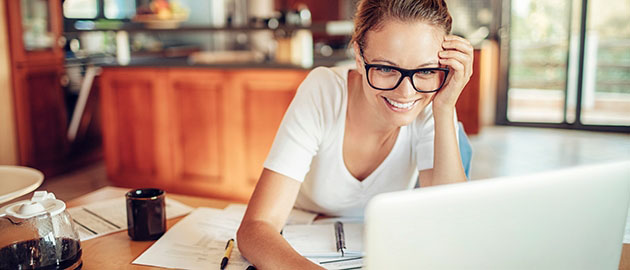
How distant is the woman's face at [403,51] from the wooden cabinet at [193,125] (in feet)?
6.39

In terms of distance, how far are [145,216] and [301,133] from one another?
0.37 meters

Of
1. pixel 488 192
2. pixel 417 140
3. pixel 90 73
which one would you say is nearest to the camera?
pixel 488 192

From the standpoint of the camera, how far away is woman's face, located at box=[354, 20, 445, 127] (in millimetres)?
1048

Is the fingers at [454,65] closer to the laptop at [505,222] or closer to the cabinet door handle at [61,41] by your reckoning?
the laptop at [505,222]

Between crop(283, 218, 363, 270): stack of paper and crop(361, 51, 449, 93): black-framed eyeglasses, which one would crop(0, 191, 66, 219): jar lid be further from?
crop(361, 51, 449, 93): black-framed eyeglasses

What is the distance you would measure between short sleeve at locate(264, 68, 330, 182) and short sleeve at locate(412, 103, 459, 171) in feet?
0.75

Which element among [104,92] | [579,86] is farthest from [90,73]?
[579,86]

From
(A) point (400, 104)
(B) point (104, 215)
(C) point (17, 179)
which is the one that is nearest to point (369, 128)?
(A) point (400, 104)

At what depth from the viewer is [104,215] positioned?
126 centimetres

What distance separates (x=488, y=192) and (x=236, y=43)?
6.27m

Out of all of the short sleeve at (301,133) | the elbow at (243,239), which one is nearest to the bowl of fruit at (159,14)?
the short sleeve at (301,133)

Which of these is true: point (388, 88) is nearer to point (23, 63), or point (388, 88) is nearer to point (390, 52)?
point (390, 52)

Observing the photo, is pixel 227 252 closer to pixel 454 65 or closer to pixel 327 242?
pixel 327 242

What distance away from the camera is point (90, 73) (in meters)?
4.27
